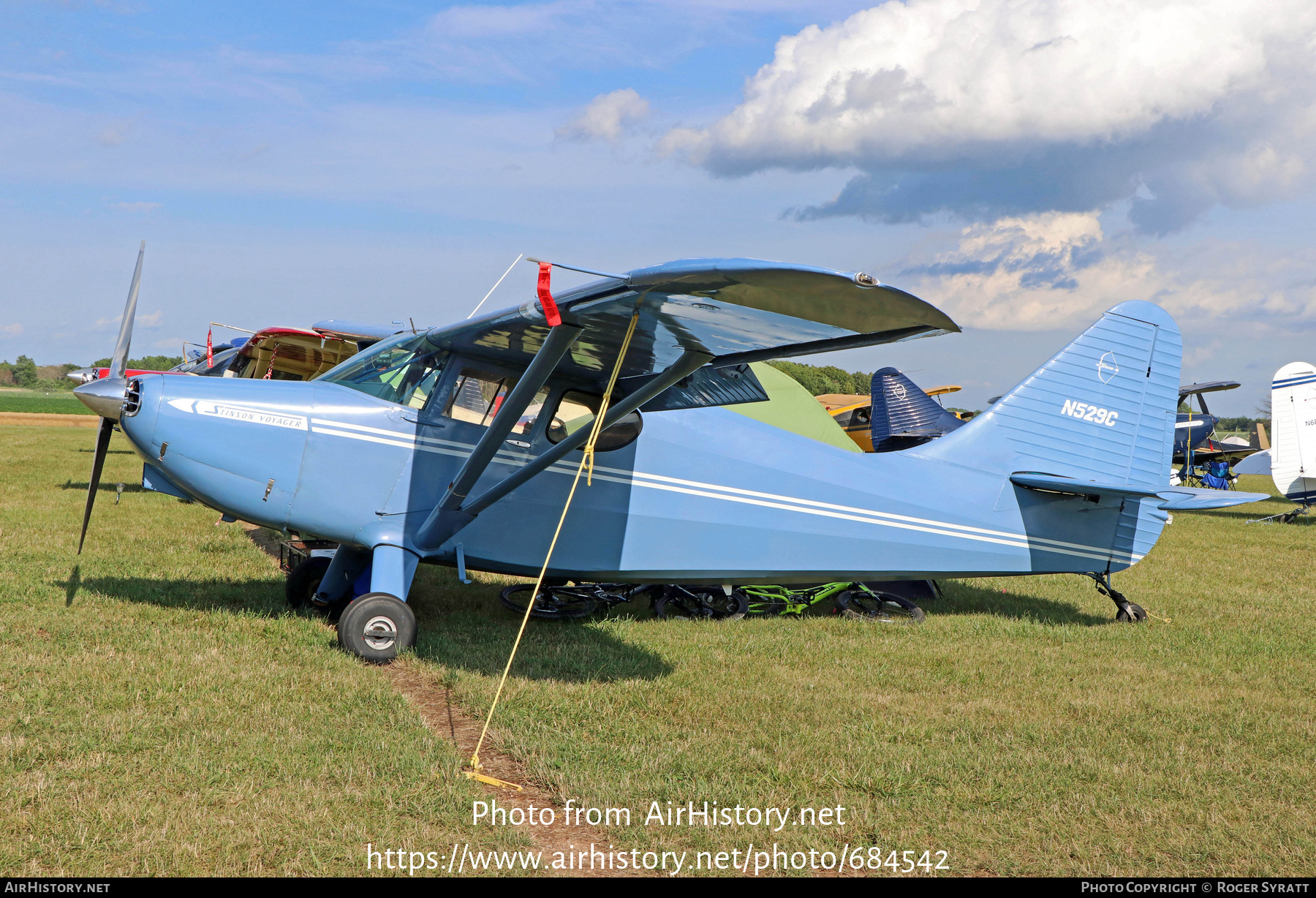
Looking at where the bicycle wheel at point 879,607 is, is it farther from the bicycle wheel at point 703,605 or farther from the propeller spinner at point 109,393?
the propeller spinner at point 109,393

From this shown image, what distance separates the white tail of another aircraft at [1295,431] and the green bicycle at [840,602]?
56.7ft

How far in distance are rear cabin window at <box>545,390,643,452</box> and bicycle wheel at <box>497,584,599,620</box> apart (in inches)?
65.7

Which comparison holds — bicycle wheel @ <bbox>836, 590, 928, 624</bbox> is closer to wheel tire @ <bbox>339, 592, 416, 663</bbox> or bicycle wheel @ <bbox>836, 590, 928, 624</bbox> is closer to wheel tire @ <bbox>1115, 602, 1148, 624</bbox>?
wheel tire @ <bbox>1115, 602, 1148, 624</bbox>

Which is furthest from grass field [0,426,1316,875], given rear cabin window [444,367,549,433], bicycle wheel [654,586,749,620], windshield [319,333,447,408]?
windshield [319,333,447,408]

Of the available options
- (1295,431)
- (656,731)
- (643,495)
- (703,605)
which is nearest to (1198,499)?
(703,605)

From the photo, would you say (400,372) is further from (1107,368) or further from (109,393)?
(1107,368)

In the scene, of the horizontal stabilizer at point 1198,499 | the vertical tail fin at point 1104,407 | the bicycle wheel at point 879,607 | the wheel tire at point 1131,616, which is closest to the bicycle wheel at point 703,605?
the bicycle wheel at point 879,607

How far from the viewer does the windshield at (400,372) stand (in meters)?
6.45

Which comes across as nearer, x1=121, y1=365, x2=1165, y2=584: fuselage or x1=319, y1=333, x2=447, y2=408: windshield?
x1=121, y1=365, x2=1165, y2=584: fuselage

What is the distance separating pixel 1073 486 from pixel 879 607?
6.59 ft

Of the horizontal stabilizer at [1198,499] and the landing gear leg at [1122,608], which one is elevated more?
the horizontal stabilizer at [1198,499]

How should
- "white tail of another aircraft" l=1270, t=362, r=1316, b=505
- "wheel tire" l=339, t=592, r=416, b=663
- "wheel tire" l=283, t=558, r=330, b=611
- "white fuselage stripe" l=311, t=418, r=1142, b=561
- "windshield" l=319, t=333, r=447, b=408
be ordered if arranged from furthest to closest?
"white tail of another aircraft" l=1270, t=362, r=1316, b=505
"wheel tire" l=283, t=558, r=330, b=611
"windshield" l=319, t=333, r=447, b=408
"white fuselage stripe" l=311, t=418, r=1142, b=561
"wheel tire" l=339, t=592, r=416, b=663

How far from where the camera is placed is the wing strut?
5.24 meters

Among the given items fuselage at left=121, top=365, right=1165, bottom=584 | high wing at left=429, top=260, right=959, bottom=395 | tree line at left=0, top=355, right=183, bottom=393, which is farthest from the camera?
tree line at left=0, top=355, right=183, bottom=393
